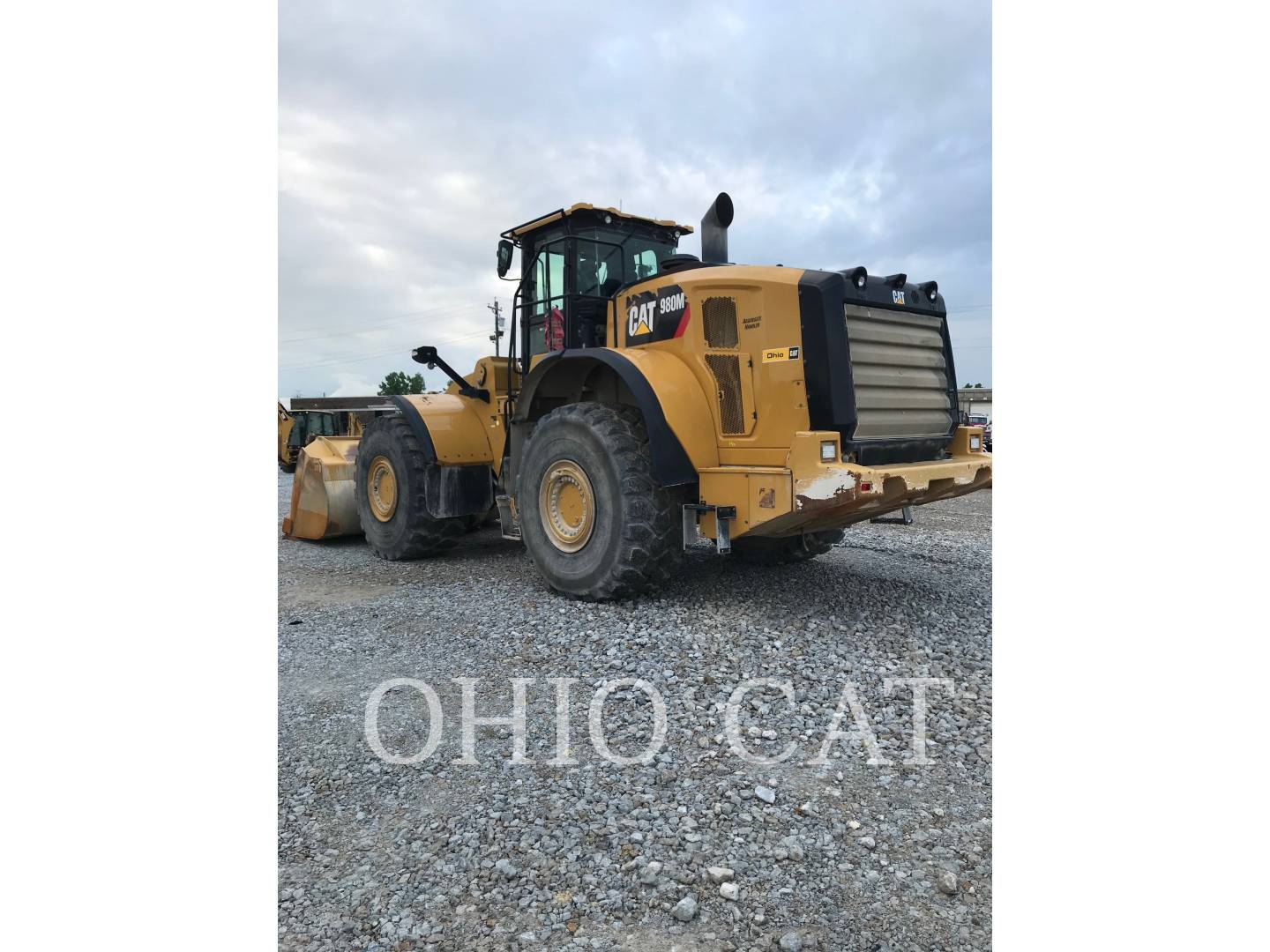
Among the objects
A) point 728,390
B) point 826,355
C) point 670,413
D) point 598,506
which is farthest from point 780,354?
point 598,506

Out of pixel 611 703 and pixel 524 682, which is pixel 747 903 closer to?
pixel 611 703

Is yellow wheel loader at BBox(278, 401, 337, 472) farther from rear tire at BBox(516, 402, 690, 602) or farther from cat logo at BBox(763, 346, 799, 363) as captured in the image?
cat logo at BBox(763, 346, 799, 363)

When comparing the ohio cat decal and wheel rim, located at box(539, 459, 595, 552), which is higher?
the ohio cat decal

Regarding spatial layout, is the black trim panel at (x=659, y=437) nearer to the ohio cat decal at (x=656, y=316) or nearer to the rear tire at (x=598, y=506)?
the rear tire at (x=598, y=506)

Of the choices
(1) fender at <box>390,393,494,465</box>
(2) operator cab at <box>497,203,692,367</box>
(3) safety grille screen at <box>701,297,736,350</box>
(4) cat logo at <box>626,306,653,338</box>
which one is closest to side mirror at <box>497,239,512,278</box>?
(2) operator cab at <box>497,203,692,367</box>

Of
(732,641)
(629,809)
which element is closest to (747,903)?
(629,809)

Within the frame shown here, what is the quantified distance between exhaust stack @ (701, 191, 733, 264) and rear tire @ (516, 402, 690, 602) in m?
1.43

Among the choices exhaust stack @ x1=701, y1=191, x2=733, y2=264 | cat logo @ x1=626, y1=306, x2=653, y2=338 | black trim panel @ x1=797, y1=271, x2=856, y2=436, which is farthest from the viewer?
exhaust stack @ x1=701, y1=191, x2=733, y2=264

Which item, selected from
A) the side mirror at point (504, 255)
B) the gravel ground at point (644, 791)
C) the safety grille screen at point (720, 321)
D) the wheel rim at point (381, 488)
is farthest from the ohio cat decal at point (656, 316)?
the wheel rim at point (381, 488)

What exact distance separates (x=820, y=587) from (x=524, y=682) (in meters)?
2.69

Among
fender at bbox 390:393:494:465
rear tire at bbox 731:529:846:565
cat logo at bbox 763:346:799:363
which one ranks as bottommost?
rear tire at bbox 731:529:846:565

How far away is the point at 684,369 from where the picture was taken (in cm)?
562

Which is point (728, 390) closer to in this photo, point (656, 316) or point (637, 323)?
point (656, 316)

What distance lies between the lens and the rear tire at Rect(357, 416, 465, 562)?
25.8 feet
